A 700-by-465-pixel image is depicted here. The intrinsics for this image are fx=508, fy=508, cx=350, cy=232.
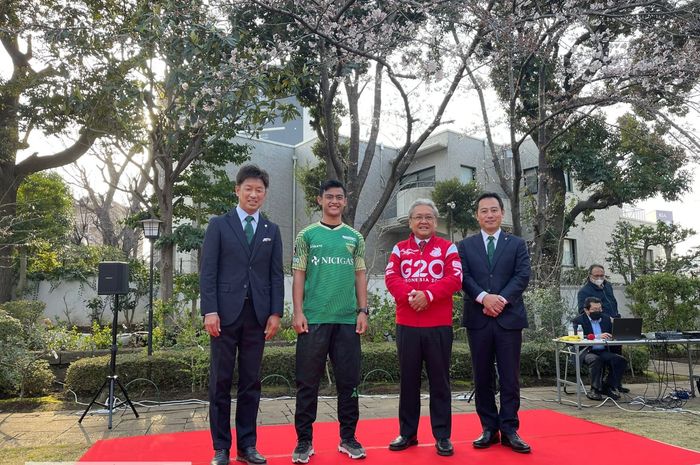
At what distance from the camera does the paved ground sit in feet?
12.7

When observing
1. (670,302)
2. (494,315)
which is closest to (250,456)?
(494,315)

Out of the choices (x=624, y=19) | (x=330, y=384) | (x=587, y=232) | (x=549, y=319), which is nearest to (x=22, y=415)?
(x=330, y=384)

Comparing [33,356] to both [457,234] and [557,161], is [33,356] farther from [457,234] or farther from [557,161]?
[457,234]

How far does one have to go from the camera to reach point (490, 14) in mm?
6402

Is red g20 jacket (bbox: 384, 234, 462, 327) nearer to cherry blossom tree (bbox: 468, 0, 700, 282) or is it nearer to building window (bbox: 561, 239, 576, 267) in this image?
cherry blossom tree (bbox: 468, 0, 700, 282)

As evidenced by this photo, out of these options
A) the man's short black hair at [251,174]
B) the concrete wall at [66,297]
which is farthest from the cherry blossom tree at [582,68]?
the concrete wall at [66,297]

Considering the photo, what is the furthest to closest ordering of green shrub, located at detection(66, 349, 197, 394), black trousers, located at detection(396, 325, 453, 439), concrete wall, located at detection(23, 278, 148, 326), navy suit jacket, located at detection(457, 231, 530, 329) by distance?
concrete wall, located at detection(23, 278, 148, 326)
green shrub, located at detection(66, 349, 197, 394)
navy suit jacket, located at detection(457, 231, 530, 329)
black trousers, located at detection(396, 325, 453, 439)

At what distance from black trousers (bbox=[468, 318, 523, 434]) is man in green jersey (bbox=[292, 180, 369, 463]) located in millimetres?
807

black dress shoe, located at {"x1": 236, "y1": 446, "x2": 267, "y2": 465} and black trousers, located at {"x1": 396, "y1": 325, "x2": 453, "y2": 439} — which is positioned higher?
black trousers, located at {"x1": 396, "y1": 325, "x2": 453, "y2": 439}

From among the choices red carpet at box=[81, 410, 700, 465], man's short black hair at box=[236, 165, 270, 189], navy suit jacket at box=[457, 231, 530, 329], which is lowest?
red carpet at box=[81, 410, 700, 465]

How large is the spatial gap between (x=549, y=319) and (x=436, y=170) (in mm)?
10371

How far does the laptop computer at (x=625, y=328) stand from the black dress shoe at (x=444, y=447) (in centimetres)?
296

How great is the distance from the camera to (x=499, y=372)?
325 centimetres

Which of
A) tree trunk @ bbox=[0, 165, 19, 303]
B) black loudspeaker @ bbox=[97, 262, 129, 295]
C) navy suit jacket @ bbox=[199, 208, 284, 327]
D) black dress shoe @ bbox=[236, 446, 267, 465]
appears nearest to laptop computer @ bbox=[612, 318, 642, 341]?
navy suit jacket @ bbox=[199, 208, 284, 327]
